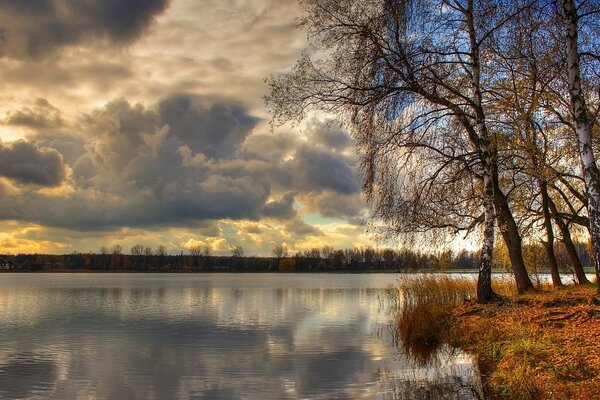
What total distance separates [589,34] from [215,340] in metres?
15.8

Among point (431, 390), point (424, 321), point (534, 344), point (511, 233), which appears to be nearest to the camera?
point (431, 390)

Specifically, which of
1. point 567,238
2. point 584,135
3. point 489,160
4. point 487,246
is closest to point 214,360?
point 487,246

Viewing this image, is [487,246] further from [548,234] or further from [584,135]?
[548,234]

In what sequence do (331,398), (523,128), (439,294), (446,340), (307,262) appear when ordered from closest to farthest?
(331,398), (446,340), (523,128), (439,294), (307,262)

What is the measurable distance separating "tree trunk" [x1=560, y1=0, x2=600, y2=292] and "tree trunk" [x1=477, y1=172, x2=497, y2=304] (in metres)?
5.49

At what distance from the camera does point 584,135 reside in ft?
42.1

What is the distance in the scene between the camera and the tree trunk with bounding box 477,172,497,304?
18.3m

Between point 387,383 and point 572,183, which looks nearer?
point 387,383

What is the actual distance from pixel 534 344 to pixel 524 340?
0.45 meters

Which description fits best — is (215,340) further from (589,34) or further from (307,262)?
(307,262)

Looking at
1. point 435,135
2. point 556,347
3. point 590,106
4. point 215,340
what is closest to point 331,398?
point 556,347

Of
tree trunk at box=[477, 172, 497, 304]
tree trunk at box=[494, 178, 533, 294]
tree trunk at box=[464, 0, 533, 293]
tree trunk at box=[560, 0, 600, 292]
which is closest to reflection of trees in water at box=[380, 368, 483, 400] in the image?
tree trunk at box=[560, 0, 600, 292]

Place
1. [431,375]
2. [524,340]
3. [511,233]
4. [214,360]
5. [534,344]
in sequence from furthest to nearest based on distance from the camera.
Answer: [511,233] < [214,360] < [431,375] < [524,340] < [534,344]

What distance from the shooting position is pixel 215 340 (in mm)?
20047
